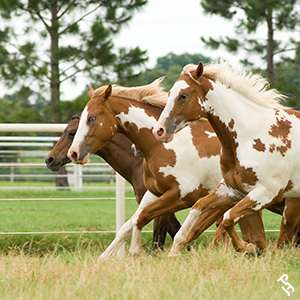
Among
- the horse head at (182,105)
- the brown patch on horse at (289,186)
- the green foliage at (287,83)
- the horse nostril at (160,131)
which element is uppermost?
the green foliage at (287,83)

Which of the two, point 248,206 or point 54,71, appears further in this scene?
point 54,71

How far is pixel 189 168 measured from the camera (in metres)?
4.28

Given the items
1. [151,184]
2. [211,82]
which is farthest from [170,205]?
[211,82]

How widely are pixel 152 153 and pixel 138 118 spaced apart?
0.33m

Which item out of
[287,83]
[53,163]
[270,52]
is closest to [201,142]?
[53,163]

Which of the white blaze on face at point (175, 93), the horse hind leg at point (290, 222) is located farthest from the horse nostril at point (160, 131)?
the horse hind leg at point (290, 222)

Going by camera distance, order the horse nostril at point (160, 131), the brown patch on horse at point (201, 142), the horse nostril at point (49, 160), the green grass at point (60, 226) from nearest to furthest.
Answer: the horse nostril at point (160, 131) → the brown patch on horse at point (201, 142) → the horse nostril at point (49, 160) → the green grass at point (60, 226)

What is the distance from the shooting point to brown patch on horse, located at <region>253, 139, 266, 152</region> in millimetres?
3698

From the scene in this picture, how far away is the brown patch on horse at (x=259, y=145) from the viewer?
370 cm

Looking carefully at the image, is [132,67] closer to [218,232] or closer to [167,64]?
[218,232]

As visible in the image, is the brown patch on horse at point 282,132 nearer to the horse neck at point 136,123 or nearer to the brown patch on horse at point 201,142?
the brown patch on horse at point 201,142

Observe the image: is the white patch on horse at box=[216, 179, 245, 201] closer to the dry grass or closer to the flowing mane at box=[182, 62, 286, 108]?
the dry grass

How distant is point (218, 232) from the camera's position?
14.8ft

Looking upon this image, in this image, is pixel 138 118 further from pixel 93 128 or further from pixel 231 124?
pixel 231 124
